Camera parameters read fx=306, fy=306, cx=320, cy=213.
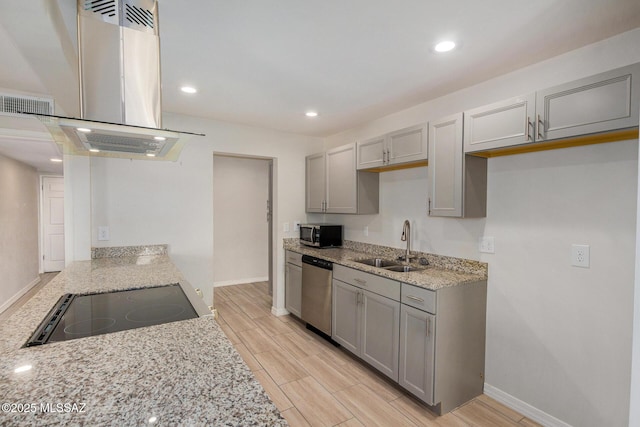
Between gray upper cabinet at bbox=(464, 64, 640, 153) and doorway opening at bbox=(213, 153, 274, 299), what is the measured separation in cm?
363

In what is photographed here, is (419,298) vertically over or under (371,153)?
under

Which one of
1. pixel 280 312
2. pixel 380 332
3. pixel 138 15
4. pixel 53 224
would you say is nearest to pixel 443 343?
pixel 380 332

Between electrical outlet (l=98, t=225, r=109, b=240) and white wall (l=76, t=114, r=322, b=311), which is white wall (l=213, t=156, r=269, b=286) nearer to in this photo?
white wall (l=76, t=114, r=322, b=311)

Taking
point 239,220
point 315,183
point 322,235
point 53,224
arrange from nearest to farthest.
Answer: point 322,235
point 315,183
point 239,220
point 53,224

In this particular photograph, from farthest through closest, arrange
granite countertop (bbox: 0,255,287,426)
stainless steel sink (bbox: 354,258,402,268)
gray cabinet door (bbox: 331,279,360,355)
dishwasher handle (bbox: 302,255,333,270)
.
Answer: dishwasher handle (bbox: 302,255,333,270), stainless steel sink (bbox: 354,258,402,268), gray cabinet door (bbox: 331,279,360,355), granite countertop (bbox: 0,255,287,426)

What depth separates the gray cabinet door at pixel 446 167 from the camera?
2.24m

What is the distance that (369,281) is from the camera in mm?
2613

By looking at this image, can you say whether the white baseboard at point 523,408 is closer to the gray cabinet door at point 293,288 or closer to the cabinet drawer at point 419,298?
the cabinet drawer at point 419,298

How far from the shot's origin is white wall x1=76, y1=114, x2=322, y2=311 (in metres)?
2.95

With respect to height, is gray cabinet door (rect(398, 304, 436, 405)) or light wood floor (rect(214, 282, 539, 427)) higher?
gray cabinet door (rect(398, 304, 436, 405))

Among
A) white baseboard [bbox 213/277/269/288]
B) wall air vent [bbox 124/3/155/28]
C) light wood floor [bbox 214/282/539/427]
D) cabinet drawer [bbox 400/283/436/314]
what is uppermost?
wall air vent [bbox 124/3/155/28]

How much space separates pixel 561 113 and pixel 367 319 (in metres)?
1.98

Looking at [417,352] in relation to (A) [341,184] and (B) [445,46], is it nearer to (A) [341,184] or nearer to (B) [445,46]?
(A) [341,184]

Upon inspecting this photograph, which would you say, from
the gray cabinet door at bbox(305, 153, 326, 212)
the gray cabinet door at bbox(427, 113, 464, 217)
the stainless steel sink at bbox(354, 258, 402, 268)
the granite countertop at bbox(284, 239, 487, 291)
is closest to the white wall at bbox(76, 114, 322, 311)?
the gray cabinet door at bbox(305, 153, 326, 212)
